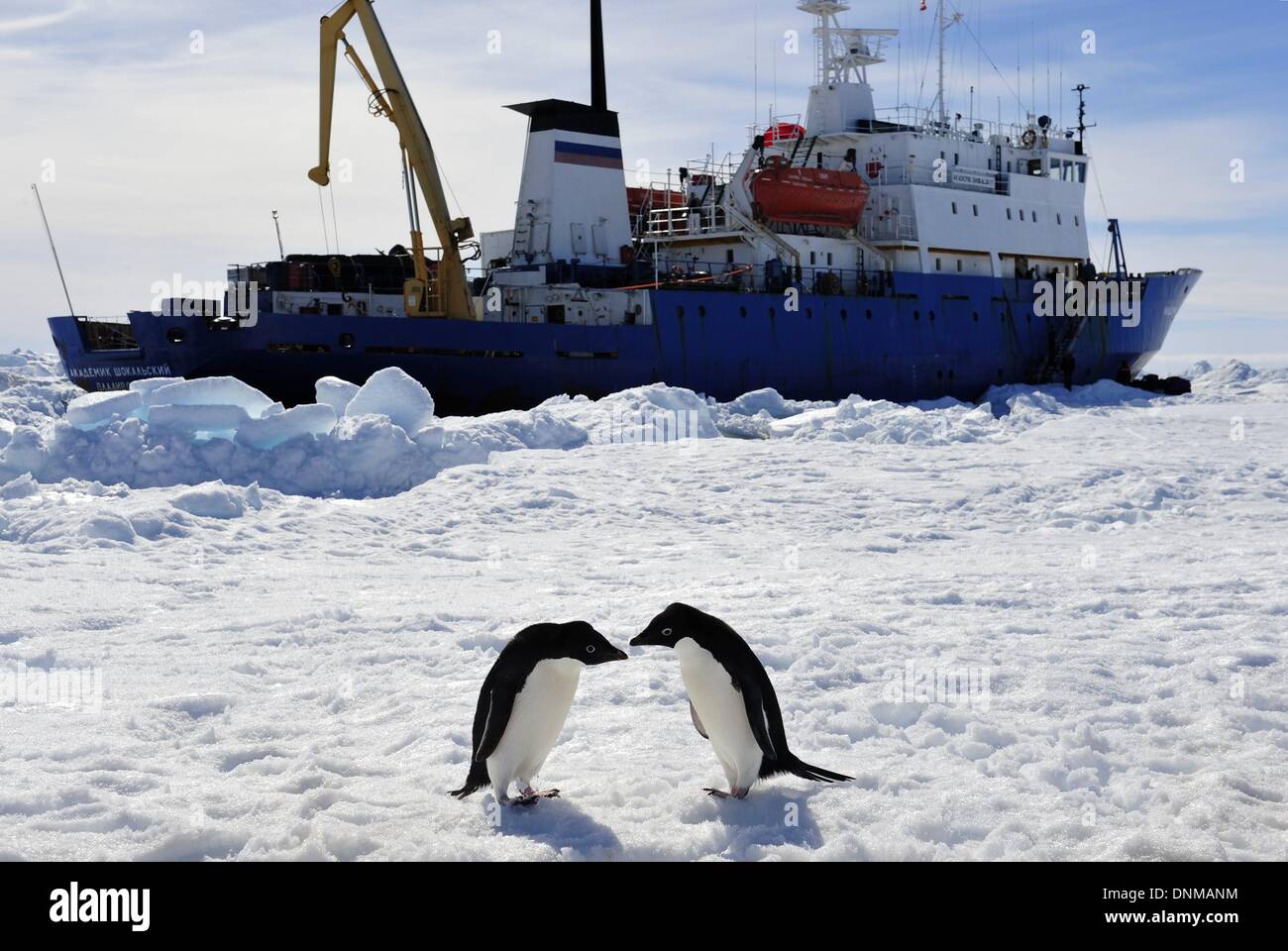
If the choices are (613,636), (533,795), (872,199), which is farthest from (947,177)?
(533,795)

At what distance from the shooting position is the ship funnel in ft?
86.8

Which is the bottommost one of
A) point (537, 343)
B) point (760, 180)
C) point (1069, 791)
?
point (1069, 791)

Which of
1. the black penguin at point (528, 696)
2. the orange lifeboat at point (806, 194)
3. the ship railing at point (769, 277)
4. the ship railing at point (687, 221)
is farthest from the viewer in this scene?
the ship railing at point (687, 221)

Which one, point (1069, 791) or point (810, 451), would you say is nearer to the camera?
point (1069, 791)

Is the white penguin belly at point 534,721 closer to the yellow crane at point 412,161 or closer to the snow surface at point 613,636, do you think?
the snow surface at point 613,636

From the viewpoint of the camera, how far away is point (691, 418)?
18.7m

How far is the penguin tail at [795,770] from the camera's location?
4271 millimetres

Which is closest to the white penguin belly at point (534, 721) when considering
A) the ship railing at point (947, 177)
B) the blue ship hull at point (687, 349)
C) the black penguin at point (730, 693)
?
the black penguin at point (730, 693)

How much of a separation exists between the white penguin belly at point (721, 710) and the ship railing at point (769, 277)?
21.0 m

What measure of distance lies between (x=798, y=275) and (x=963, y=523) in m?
16.1

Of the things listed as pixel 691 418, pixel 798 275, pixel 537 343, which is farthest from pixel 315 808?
pixel 798 275

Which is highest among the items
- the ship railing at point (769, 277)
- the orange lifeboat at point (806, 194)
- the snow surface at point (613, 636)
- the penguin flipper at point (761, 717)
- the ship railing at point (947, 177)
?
the ship railing at point (947, 177)
